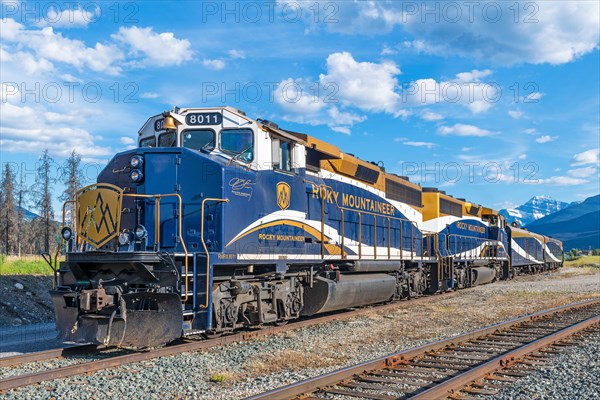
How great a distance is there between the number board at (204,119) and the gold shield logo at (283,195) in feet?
5.29

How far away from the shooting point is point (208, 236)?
8492 millimetres

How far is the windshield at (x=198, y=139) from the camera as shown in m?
9.13

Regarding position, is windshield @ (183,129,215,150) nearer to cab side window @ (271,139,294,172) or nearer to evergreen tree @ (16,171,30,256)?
cab side window @ (271,139,294,172)

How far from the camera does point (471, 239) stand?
76.4ft

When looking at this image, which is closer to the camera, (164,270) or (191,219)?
(164,270)

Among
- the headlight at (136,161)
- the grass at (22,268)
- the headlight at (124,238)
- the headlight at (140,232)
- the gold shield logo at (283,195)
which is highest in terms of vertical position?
the headlight at (136,161)

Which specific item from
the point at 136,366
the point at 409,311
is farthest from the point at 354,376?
the point at 409,311

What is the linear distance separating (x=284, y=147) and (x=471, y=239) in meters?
15.4

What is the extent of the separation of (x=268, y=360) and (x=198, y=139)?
389cm

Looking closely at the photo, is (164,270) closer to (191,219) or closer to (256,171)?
(191,219)

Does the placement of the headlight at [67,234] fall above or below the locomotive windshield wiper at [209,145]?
below

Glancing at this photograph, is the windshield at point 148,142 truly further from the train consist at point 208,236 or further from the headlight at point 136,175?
the headlight at point 136,175

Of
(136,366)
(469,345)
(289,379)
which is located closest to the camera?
(289,379)

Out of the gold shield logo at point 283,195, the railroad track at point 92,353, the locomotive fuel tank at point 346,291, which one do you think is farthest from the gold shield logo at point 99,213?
the locomotive fuel tank at point 346,291
